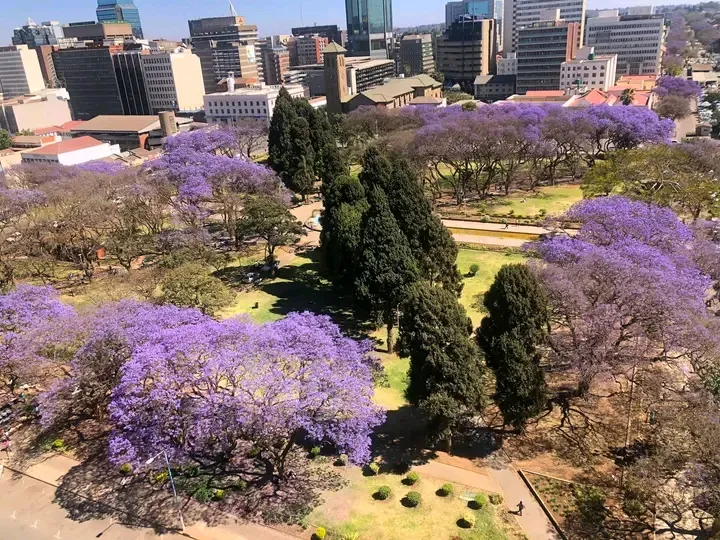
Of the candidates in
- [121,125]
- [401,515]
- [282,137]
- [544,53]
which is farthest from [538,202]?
[121,125]

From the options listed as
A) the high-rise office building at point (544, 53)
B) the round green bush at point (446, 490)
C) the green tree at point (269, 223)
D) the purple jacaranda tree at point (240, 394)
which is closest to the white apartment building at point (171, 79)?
the high-rise office building at point (544, 53)

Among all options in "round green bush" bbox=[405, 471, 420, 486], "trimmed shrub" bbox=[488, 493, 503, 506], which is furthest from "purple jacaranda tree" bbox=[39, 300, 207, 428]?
"trimmed shrub" bbox=[488, 493, 503, 506]

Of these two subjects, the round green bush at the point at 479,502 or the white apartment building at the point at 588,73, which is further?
the white apartment building at the point at 588,73

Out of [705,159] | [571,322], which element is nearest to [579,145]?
[705,159]

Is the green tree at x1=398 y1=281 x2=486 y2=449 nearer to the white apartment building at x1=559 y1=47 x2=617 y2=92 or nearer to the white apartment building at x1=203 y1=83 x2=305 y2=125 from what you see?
the white apartment building at x1=203 y1=83 x2=305 y2=125

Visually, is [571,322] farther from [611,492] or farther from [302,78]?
[302,78]

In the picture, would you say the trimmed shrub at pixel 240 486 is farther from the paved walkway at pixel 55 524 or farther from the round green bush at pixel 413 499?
the round green bush at pixel 413 499

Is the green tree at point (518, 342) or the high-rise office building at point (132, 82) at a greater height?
the high-rise office building at point (132, 82)
